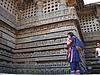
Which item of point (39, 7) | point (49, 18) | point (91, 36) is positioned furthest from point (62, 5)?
point (91, 36)

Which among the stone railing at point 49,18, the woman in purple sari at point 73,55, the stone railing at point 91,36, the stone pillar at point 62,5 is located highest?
the stone pillar at point 62,5

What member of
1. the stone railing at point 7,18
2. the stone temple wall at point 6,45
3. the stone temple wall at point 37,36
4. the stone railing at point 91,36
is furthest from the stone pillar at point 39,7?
the stone railing at point 91,36

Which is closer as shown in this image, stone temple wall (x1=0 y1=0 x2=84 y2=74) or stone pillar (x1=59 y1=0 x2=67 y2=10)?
stone temple wall (x1=0 y1=0 x2=84 y2=74)

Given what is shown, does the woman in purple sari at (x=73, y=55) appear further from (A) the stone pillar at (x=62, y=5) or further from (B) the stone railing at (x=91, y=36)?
(B) the stone railing at (x=91, y=36)

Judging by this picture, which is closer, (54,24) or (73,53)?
(73,53)

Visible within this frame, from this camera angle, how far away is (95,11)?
12.8 m

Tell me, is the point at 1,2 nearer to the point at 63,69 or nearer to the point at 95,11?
the point at 63,69

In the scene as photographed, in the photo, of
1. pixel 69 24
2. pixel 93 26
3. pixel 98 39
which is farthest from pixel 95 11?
pixel 69 24

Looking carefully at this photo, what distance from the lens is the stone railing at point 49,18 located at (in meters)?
10.0

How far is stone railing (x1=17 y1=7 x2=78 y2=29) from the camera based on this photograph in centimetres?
1004

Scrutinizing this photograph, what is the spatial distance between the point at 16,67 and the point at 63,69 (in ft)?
8.97

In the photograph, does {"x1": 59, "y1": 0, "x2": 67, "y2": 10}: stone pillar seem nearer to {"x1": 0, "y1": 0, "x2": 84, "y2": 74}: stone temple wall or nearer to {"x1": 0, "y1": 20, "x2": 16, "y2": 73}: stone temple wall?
{"x1": 0, "y1": 0, "x2": 84, "y2": 74}: stone temple wall

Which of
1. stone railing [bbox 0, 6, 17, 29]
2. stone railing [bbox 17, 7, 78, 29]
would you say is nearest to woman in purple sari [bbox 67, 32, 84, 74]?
stone railing [bbox 17, 7, 78, 29]

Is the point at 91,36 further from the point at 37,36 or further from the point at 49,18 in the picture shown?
the point at 37,36
